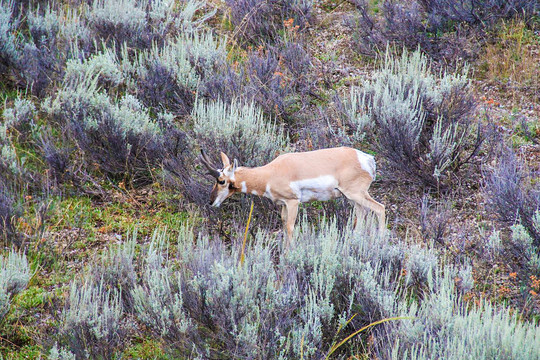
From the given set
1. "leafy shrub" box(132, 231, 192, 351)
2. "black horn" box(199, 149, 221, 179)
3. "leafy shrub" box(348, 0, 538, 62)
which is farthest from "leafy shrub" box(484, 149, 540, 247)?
"leafy shrub" box(132, 231, 192, 351)

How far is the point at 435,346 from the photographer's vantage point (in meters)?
4.82

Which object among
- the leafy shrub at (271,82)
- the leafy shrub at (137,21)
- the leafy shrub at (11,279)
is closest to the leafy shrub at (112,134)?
the leafy shrub at (271,82)

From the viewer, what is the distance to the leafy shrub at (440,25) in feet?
33.6

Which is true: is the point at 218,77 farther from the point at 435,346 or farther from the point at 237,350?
the point at 435,346

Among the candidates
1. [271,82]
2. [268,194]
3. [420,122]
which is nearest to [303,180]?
[268,194]

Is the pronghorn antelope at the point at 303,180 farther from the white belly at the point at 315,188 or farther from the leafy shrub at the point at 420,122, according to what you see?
the leafy shrub at the point at 420,122

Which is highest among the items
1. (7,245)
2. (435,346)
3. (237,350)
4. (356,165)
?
(356,165)

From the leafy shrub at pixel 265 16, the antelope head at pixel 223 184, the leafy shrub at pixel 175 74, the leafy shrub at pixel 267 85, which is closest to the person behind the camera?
the antelope head at pixel 223 184

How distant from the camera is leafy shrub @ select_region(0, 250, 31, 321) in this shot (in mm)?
5770

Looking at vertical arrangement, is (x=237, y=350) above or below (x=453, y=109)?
below

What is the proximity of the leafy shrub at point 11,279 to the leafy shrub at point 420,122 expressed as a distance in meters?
4.53

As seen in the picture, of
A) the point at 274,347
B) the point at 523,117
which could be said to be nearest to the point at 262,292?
the point at 274,347

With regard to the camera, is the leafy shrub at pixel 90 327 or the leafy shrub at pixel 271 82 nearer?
the leafy shrub at pixel 90 327

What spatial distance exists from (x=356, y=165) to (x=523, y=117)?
331cm
